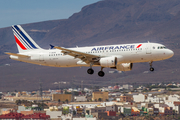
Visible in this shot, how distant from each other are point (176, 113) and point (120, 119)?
1265 inches

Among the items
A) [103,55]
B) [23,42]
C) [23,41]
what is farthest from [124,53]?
[23,41]

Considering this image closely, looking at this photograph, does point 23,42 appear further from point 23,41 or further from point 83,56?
point 83,56

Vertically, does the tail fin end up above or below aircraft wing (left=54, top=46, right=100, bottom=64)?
above

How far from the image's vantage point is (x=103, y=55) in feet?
206

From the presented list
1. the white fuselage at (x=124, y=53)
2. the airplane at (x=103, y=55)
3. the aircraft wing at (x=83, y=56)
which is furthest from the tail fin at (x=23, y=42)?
the aircraft wing at (x=83, y=56)

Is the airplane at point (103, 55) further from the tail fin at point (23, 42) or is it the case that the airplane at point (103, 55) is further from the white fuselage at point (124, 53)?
the tail fin at point (23, 42)

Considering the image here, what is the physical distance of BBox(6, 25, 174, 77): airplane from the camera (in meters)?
60.7

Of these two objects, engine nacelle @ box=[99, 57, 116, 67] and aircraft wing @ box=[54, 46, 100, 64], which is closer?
engine nacelle @ box=[99, 57, 116, 67]

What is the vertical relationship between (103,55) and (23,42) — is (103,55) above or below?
below

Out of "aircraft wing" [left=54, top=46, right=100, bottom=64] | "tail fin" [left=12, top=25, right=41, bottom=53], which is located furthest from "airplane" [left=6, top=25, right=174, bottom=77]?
"tail fin" [left=12, top=25, right=41, bottom=53]

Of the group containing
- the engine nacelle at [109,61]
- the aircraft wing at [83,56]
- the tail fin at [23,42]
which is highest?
the tail fin at [23,42]

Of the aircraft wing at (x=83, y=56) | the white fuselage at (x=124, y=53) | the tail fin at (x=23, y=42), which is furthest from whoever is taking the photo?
the tail fin at (x=23, y=42)

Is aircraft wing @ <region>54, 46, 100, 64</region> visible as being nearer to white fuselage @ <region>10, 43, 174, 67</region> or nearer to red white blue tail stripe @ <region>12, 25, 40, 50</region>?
white fuselage @ <region>10, 43, 174, 67</region>

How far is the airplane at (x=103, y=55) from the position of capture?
2391 inches
